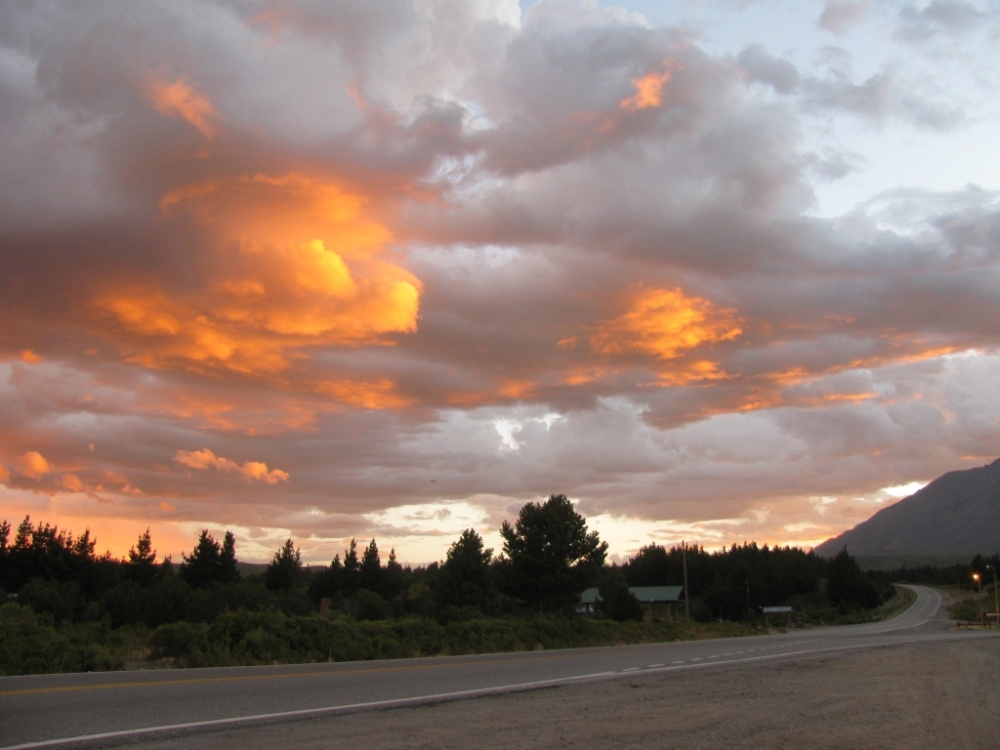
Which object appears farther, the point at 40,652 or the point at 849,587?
the point at 849,587

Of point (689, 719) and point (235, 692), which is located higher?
point (235, 692)

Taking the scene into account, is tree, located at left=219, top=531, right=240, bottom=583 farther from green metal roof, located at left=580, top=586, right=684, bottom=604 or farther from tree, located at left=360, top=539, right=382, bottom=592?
green metal roof, located at left=580, top=586, right=684, bottom=604

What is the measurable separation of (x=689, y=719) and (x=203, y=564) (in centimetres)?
7623

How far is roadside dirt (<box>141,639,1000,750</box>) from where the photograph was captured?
31.1 feet

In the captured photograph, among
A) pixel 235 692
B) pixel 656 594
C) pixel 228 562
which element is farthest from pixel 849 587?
pixel 235 692

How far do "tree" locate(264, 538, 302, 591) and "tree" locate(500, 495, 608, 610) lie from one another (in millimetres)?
32593

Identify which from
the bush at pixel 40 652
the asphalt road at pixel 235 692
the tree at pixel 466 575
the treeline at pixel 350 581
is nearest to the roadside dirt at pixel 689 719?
the asphalt road at pixel 235 692

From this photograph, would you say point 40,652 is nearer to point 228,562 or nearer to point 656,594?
point 228,562

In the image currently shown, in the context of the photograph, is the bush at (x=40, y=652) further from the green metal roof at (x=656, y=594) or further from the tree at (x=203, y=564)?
the green metal roof at (x=656, y=594)

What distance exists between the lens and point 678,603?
125m

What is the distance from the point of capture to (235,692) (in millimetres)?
12859

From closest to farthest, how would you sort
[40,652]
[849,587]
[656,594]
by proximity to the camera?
[40,652] < [849,587] < [656,594]

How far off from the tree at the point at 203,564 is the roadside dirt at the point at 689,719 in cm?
7033

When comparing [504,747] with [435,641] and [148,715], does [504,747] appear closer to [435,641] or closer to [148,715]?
[148,715]
